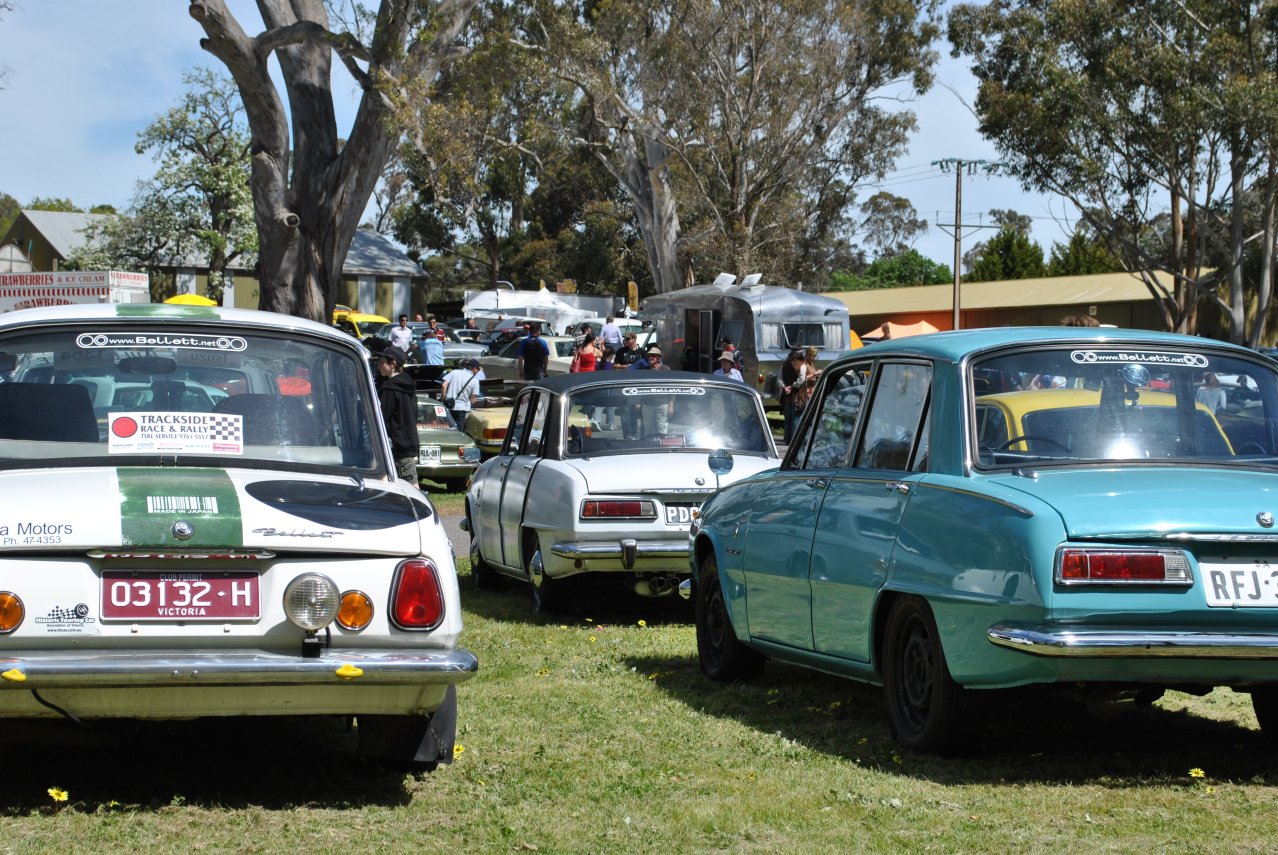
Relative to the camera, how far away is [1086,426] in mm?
5859

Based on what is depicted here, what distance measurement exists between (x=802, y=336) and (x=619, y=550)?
26.7 m

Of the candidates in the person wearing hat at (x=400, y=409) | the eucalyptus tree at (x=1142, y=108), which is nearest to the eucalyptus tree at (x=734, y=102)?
the eucalyptus tree at (x=1142, y=108)

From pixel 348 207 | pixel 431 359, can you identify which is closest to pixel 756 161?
pixel 431 359

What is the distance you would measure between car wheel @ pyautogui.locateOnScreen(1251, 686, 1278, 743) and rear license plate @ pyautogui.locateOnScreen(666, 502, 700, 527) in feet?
13.3

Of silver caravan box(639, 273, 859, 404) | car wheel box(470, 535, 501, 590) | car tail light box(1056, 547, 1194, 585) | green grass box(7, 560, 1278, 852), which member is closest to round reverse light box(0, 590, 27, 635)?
green grass box(7, 560, 1278, 852)

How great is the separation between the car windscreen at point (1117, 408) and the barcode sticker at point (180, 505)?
2679mm

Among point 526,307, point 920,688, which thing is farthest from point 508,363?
point 920,688

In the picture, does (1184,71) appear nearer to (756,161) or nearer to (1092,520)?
(756,161)

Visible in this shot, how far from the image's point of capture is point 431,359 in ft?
107

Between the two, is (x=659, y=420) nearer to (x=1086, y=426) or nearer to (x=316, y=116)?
(x=1086, y=426)

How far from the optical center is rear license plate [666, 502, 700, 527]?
9641 mm

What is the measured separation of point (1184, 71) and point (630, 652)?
30063 millimetres

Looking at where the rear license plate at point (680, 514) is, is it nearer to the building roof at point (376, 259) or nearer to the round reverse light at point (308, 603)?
the round reverse light at point (308, 603)

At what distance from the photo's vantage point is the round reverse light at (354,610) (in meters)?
4.88
